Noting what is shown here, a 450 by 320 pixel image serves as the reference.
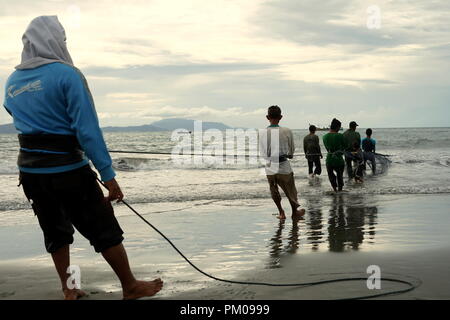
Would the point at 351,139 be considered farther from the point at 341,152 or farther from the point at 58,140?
the point at 58,140

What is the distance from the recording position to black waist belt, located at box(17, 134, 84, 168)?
326 centimetres

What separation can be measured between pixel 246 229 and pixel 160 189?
770 centimetres

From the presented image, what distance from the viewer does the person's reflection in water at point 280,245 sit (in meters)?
5.29

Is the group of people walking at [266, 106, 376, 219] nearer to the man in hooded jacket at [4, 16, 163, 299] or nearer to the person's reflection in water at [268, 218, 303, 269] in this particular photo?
the person's reflection in water at [268, 218, 303, 269]

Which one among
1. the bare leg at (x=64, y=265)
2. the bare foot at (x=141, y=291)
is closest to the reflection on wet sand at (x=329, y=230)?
the bare foot at (x=141, y=291)

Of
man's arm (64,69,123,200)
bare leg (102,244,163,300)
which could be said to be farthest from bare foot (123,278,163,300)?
man's arm (64,69,123,200)

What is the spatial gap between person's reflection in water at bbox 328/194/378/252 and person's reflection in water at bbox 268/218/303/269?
0.45 metres

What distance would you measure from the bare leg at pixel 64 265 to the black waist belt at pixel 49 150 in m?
0.73

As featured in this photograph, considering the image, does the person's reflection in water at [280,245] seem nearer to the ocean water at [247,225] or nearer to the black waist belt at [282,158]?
the ocean water at [247,225]

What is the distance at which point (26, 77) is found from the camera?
10.8 feet

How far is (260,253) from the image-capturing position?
5.75m
